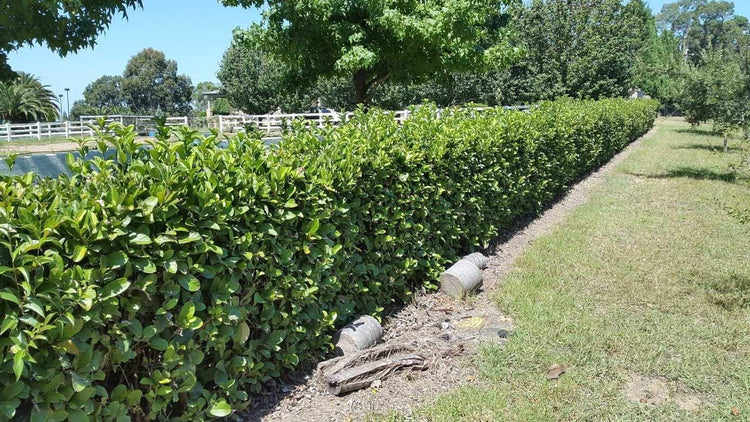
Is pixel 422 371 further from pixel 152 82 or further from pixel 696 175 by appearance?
pixel 152 82

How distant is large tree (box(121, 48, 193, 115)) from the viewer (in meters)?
89.2

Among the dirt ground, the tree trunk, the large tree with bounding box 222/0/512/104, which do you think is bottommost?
the dirt ground

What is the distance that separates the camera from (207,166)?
9.84 ft

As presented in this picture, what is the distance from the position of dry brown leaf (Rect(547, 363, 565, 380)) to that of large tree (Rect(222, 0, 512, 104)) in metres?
9.39

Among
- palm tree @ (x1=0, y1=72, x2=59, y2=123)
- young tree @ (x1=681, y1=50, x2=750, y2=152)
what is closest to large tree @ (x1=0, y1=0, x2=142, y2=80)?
young tree @ (x1=681, y1=50, x2=750, y2=152)

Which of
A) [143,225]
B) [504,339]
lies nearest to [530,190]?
[504,339]

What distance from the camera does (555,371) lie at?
3.75 m

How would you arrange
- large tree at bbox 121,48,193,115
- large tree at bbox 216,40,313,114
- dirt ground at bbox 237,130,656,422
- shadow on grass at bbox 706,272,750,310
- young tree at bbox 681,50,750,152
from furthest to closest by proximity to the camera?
1. large tree at bbox 121,48,193,115
2. large tree at bbox 216,40,313,114
3. young tree at bbox 681,50,750,152
4. shadow on grass at bbox 706,272,750,310
5. dirt ground at bbox 237,130,656,422

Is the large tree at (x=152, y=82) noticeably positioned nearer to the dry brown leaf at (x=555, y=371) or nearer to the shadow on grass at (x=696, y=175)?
the shadow on grass at (x=696, y=175)

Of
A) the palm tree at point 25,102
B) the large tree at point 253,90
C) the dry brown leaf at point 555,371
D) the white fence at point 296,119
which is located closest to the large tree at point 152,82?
the palm tree at point 25,102

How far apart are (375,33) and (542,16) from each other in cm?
1907

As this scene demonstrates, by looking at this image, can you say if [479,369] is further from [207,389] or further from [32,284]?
[32,284]

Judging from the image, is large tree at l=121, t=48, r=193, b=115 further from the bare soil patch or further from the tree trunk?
the bare soil patch

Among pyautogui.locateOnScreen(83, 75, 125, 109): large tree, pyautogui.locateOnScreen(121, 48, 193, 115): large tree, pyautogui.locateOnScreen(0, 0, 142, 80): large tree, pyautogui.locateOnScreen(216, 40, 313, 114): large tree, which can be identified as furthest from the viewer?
pyautogui.locateOnScreen(83, 75, 125, 109): large tree
